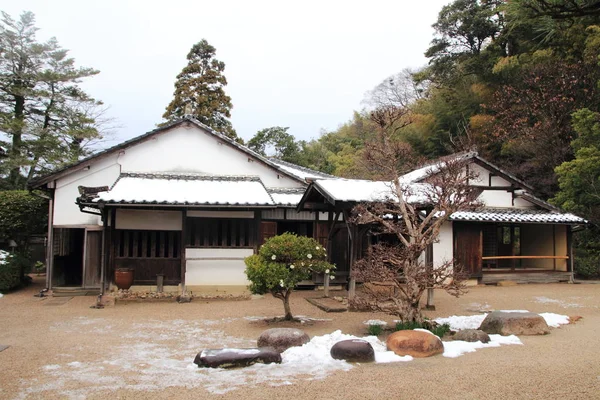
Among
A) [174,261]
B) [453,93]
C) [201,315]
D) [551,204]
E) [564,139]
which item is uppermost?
[453,93]

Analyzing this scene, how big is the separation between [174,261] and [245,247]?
6.87ft

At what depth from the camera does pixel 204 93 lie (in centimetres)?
2856

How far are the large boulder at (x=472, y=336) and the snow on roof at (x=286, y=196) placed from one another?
24.7ft

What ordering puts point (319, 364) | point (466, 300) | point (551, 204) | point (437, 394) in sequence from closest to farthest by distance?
point (437, 394)
point (319, 364)
point (466, 300)
point (551, 204)

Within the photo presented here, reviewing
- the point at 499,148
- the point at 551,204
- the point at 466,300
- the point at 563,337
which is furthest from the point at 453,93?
the point at 563,337

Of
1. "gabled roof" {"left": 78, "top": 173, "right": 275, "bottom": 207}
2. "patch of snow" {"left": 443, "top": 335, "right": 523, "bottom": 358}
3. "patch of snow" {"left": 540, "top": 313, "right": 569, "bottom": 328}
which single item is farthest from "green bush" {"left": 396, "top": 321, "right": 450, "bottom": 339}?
"gabled roof" {"left": 78, "top": 173, "right": 275, "bottom": 207}

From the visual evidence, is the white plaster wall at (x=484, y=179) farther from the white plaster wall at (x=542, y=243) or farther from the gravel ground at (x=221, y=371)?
the gravel ground at (x=221, y=371)

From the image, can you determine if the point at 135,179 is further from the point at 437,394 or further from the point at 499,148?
the point at 499,148

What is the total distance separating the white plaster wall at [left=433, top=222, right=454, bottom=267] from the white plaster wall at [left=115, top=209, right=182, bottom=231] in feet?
29.7

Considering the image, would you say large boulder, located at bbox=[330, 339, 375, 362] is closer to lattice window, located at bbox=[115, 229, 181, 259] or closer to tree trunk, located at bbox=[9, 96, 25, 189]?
lattice window, located at bbox=[115, 229, 181, 259]

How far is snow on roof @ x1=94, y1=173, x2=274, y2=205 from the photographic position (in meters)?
12.5

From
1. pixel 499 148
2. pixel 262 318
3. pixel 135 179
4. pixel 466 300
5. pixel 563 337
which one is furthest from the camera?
pixel 499 148

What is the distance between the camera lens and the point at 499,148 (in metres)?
24.1

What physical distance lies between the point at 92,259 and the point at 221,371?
981 centimetres
